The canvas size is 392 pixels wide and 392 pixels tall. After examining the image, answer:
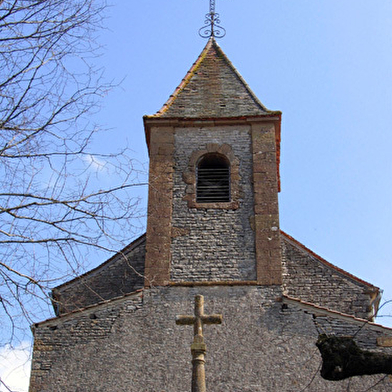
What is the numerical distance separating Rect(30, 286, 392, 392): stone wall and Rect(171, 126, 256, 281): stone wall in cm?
43

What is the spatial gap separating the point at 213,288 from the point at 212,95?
188 inches

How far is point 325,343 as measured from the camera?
20.9ft

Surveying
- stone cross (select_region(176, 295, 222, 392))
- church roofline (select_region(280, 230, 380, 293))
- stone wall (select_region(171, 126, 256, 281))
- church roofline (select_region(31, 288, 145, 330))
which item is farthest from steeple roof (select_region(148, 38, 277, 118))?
stone cross (select_region(176, 295, 222, 392))

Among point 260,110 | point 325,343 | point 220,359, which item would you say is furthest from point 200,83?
point 325,343

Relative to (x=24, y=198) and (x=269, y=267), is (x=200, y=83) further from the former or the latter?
(x=24, y=198)

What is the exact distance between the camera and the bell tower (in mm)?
12578

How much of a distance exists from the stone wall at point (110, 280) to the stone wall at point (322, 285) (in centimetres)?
279

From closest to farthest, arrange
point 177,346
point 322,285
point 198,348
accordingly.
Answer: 1. point 198,348
2. point 177,346
3. point 322,285

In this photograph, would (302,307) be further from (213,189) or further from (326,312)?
(213,189)

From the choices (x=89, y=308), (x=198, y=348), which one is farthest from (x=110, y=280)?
(x=198, y=348)

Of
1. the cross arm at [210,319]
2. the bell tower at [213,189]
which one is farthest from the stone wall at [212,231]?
the cross arm at [210,319]

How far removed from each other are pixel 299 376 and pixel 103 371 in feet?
9.99

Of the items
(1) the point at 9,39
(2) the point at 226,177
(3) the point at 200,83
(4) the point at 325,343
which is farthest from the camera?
(3) the point at 200,83

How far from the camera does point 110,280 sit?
13.6m
